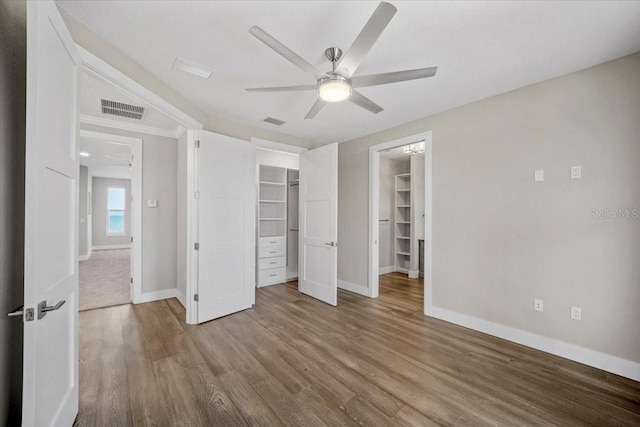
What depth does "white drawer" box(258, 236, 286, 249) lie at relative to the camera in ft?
16.0

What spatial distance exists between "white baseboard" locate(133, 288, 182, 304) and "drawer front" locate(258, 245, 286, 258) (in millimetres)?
1438

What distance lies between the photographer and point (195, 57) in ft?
7.52

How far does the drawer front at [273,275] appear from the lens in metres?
4.92

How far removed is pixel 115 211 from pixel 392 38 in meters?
11.6

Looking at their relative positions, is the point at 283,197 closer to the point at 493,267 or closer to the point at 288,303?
the point at 288,303

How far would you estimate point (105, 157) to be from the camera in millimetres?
6367

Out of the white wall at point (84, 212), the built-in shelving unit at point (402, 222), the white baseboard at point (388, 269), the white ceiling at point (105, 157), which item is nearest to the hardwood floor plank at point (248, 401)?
the white ceiling at point (105, 157)

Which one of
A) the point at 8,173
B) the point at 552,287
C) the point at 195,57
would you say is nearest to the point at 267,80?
the point at 195,57

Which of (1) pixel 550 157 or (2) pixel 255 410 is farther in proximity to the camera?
(1) pixel 550 157

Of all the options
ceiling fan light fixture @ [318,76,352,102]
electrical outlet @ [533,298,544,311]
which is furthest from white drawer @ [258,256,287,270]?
electrical outlet @ [533,298,544,311]

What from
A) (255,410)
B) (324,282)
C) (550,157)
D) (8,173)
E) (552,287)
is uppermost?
(550,157)

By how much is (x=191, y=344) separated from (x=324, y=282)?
1.96 metres

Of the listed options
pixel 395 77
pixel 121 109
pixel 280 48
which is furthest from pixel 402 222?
pixel 121 109

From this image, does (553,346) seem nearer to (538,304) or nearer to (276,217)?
(538,304)
